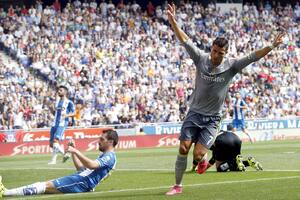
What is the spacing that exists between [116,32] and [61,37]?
3.94 metres

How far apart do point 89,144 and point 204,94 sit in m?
23.1

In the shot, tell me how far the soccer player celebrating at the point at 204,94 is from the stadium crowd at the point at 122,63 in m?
24.6

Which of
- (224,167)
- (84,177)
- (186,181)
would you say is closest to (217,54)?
(84,177)

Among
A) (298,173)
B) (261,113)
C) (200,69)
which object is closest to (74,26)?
(261,113)

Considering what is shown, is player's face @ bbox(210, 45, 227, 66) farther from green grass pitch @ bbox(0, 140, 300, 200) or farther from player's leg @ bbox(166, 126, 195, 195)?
green grass pitch @ bbox(0, 140, 300, 200)

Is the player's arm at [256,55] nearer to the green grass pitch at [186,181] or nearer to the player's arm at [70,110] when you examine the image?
the green grass pitch at [186,181]

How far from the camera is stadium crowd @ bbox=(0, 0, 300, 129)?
42750 mm

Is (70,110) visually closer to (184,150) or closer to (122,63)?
(184,150)

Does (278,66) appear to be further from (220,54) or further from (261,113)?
(220,54)

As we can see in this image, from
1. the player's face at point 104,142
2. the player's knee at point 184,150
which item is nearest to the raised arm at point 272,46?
the player's knee at point 184,150

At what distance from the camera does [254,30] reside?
181ft

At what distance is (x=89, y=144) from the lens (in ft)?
127

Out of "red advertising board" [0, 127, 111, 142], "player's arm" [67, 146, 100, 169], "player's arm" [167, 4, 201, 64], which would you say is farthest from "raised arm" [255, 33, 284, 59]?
"red advertising board" [0, 127, 111, 142]

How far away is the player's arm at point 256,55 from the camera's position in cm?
1529
